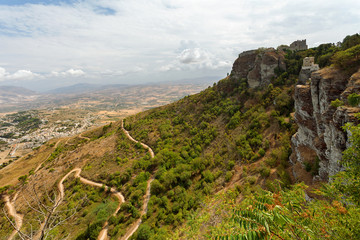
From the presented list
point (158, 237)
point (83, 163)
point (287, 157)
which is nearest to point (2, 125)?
point (83, 163)

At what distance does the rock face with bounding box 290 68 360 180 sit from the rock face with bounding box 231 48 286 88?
2222 centimetres

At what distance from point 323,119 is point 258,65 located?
32566mm

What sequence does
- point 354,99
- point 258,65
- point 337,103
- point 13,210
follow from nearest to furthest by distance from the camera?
point 354,99, point 337,103, point 13,210, point 258,65

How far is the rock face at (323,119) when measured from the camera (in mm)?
11523

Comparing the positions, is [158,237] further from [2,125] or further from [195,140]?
[2,125]

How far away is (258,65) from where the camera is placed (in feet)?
136

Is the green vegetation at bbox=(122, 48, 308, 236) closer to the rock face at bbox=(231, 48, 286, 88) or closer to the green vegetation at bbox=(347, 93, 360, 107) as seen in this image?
the rock face at bbox=(231, 48, 286, 88)

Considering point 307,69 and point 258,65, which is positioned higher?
point 258,65

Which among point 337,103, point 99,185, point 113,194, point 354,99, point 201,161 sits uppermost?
point 354,99

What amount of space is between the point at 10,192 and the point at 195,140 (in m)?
56.8

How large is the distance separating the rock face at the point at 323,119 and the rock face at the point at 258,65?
22220 millimetres

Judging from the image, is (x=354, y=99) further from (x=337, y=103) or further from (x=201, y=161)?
(x=201, y=161)

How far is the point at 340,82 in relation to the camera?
1445cm

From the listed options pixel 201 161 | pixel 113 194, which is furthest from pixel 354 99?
pixel 113 194
